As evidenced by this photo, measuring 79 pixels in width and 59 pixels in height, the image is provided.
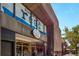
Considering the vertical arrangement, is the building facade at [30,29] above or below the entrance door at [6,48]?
above

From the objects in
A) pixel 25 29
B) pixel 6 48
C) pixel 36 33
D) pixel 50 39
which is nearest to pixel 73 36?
pixel 50 39

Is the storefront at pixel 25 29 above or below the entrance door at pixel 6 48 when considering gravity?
above

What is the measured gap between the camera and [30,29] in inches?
148

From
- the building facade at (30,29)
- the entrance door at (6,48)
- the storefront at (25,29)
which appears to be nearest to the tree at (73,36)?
the building facade at (30,29)

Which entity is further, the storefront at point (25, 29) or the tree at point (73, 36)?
the storefront at point (25, 29)

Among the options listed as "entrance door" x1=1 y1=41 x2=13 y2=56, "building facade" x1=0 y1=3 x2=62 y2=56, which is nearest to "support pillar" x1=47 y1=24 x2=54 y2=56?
"building facade" x1=0 y1=3 x2=62 y2=56

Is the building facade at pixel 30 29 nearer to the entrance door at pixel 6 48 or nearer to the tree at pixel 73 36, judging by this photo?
the entrance door at pixel 6 48

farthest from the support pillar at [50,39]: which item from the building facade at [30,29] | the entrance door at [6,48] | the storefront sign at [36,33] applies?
the entrance door at [6,48]

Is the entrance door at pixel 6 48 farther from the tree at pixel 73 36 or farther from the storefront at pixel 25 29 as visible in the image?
the tree at pixel 73 36

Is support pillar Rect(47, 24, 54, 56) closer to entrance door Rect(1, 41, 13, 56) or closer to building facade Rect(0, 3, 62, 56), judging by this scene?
building facade Rect(0, 3, 62, 56)

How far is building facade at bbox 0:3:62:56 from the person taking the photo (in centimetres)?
372

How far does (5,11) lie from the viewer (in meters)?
3.79

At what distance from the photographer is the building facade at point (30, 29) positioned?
12.2ft

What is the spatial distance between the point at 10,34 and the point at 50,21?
633 millimetres
